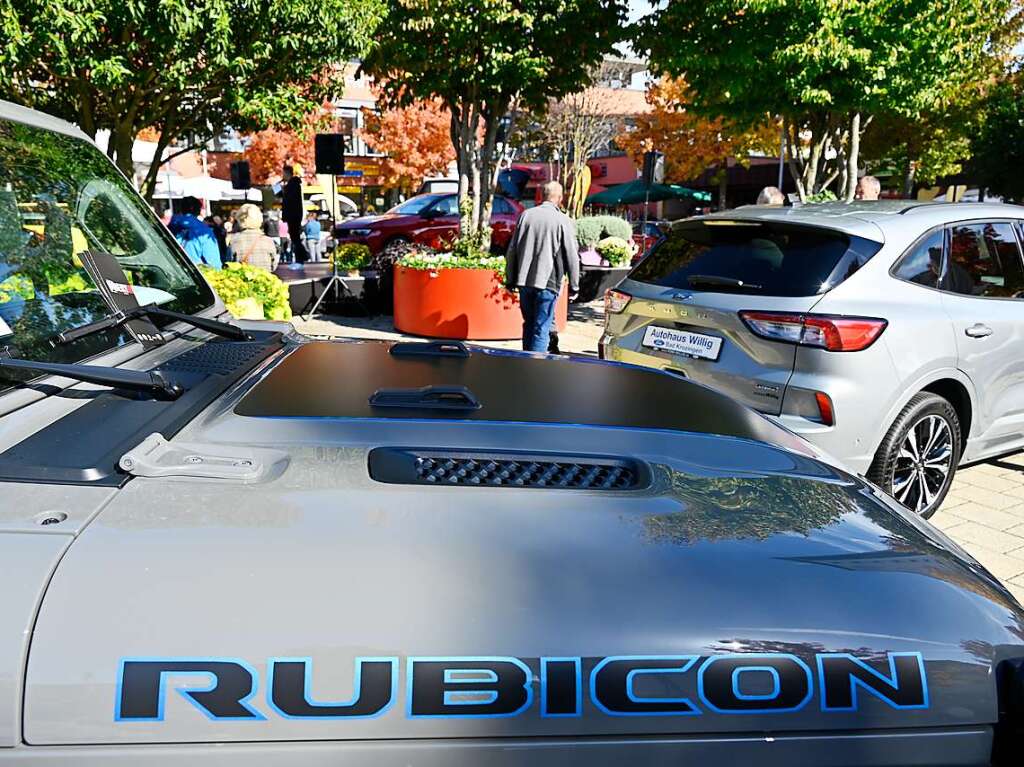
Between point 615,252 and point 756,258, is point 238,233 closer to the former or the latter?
point 615,252

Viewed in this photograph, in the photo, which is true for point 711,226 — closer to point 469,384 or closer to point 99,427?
point 469,384

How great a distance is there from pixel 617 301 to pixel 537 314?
2930 mm

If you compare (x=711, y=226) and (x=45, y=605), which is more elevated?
(x=711, y=226)

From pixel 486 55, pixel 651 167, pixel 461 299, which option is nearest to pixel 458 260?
pixel 461 299

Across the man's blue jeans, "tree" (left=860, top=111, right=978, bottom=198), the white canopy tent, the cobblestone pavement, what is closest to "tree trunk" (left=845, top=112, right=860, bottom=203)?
the man's blue jeans

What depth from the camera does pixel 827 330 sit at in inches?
161

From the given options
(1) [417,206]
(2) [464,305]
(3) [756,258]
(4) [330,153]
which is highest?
(4) [330,153]

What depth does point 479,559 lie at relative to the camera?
3.87 ft

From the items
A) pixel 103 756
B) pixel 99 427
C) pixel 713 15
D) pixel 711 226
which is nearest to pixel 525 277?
pixel 711 226

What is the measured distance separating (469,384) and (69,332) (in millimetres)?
914

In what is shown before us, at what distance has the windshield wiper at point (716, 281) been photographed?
450cm

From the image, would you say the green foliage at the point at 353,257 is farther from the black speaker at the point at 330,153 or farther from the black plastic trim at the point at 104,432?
the black plastic trim at the point at 104,432

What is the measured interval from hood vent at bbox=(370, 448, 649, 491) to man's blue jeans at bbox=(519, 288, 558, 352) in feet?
21.7

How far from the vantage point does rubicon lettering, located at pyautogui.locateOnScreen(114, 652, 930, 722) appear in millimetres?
1019
